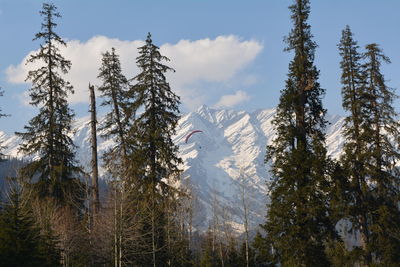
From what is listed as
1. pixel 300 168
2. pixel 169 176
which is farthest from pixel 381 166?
pixel 169 176

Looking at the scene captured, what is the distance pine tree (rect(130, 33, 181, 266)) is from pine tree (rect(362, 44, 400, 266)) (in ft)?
37.4

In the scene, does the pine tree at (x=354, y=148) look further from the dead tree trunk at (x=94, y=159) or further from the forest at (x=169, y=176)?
the dead tree trunk at (x=94, y=159)

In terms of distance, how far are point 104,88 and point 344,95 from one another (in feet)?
48.8

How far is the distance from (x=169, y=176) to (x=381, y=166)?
12.7 metres

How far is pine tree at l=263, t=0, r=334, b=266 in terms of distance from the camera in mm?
25094

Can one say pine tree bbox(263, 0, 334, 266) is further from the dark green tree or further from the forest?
the dark green tree

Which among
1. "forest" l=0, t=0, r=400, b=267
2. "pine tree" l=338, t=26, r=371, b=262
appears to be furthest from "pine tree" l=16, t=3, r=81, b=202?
"pine tree" l=338, t=26, r=371, b=262

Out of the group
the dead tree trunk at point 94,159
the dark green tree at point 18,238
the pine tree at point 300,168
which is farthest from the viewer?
the dead tree trunk at point 94,159

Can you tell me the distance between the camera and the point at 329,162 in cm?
2612

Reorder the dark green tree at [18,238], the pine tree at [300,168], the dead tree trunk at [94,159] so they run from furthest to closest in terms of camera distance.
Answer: the dead tree trunk at [94,159]
the pine tree at [300,168]
the dark green tree at [18,238]

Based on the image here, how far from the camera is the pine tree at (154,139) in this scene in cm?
2702

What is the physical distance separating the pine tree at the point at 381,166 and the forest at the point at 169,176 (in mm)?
62

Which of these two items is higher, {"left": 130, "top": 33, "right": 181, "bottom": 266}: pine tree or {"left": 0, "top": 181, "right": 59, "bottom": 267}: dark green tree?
{"left": 130, "top": 33, "right": 181, "bottom": 266}: pine tree

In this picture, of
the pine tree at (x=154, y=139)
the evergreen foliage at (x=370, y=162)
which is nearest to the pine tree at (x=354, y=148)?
the evergreen foliage at (x=370, y=162)
